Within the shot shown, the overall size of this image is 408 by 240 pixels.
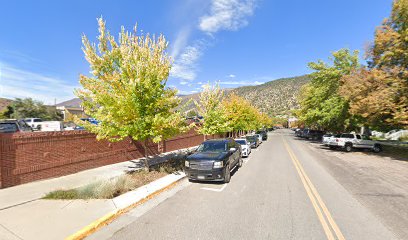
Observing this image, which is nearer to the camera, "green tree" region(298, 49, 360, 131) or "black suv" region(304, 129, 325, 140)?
"green tree" region(298, 49, 360, 131)

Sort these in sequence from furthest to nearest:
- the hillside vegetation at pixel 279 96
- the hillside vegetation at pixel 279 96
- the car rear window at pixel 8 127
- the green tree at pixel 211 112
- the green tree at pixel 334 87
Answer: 1. the hillside vegetation at pixel 279 96
2. the hillside vegetation at pixel 279 96
3. the green tree at pixel 334 87
4. the green tree at pixel 211 112
5. the car rear window at pixel 8 127

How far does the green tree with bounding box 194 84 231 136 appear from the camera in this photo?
2000cm

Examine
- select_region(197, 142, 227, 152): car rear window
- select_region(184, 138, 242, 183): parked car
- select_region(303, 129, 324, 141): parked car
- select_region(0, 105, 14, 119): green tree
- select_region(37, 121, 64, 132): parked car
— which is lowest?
select_region(303, 129, 324, 141): parked car

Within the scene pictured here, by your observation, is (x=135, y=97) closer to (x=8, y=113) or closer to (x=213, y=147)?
(x=213, y=147)

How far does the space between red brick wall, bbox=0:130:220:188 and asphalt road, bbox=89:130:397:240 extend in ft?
18.1

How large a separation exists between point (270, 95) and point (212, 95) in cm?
17707

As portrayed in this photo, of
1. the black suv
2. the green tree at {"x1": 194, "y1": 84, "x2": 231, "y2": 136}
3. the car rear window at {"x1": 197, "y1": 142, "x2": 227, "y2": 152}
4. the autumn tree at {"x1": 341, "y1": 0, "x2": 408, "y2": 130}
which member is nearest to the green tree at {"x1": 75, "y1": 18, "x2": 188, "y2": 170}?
the car rear window at {"x1": 197, "y1": 142, "x2": 227, "y2": 152}

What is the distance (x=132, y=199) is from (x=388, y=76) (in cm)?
2060

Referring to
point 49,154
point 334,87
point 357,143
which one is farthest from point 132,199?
point 334,87

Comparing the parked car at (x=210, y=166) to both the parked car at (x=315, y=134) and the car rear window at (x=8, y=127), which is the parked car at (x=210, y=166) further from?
the parked car at (x=315, y=134)

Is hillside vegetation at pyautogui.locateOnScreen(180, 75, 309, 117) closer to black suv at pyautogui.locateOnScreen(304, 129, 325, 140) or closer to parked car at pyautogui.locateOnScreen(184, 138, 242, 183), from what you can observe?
black suv at pyautogui.locateOnScreen(304, 129, 325, 140)

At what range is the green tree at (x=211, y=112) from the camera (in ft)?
65.6

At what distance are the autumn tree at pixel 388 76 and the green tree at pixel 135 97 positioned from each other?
50.6 ft

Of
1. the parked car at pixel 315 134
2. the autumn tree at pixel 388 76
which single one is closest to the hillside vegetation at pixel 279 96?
the parked car at pixel 315 134
